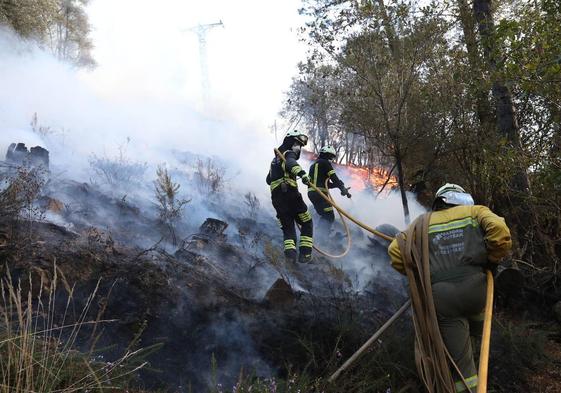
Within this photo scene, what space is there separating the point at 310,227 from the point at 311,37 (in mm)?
4229

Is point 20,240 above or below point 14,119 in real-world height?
below

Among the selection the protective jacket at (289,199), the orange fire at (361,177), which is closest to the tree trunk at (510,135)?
the protective jacket at (289,199)

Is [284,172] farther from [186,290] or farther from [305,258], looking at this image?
[186,290]

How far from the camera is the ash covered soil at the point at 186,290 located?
4043mm

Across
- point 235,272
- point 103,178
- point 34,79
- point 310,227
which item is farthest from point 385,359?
point 34,79

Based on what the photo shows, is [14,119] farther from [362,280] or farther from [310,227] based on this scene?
[362,280]

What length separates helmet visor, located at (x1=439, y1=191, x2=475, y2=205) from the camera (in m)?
3.66

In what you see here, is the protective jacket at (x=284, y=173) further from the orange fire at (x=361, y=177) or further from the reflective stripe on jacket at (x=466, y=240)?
the orange fire at (x=361, y=177)

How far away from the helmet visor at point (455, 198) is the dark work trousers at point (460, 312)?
1.94ft

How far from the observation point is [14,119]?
10078 millimetres

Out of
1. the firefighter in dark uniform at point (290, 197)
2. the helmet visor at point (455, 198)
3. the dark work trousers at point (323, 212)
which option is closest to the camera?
the helmet visor at point (455, 198)

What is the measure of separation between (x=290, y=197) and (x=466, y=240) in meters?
3.22

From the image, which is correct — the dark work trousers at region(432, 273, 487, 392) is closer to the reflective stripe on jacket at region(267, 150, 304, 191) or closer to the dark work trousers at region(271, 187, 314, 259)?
the dark work trousers at region(271, 187, 314, 259)

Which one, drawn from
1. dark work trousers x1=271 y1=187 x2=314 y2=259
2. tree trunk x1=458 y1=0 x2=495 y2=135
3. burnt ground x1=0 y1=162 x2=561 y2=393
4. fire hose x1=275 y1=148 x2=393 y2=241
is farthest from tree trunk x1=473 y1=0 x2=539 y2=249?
dark work trousers x1=271 y1=187 x2=314 y2=259
